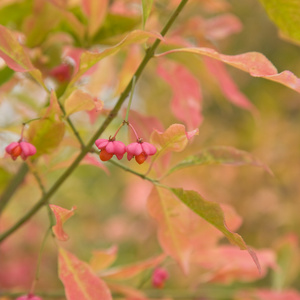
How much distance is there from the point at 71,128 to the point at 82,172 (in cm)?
140

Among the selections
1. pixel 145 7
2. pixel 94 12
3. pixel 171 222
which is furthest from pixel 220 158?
pixel 94 12

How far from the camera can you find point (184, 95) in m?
0.86

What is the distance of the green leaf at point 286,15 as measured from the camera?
63 centimetres

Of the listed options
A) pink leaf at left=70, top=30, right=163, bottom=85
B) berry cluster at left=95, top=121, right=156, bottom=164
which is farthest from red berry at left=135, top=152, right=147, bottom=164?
pink leaf at left=70, top=30, right=163, bottom=85

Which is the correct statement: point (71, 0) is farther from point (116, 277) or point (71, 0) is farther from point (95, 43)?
point (116, 277)

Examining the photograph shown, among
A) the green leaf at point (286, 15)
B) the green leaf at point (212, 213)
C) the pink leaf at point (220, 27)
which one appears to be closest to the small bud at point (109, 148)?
the green leaf at point (212, 213)

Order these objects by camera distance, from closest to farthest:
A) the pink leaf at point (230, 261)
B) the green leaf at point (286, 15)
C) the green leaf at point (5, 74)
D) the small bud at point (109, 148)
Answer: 1. the small bud at point (109, 148)
2. the green leaf at point (286, 15)
3. the green leaf at point (5, 74)
4. the pink leaf at point (230, 261)

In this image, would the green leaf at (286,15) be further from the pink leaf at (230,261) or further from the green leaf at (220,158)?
the pink leaf at (230,261)

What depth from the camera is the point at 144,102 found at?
2.73 metres

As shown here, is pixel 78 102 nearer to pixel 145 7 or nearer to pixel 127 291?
pixel 145 7

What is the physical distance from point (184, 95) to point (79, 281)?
14.8 inches

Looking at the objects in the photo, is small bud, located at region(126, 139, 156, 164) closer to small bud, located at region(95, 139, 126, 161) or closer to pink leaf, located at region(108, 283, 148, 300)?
small bud, located at region(95, 139, 126, 161)

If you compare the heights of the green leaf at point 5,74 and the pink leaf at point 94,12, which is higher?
the pink leaf at point 94,12

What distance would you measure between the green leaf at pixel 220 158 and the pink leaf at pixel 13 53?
0.22 metres
